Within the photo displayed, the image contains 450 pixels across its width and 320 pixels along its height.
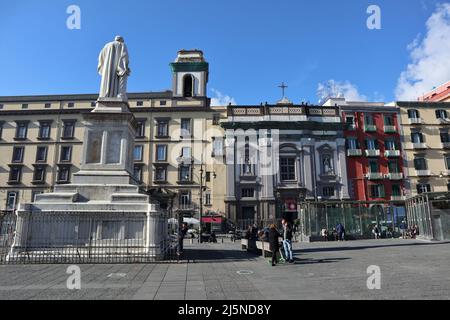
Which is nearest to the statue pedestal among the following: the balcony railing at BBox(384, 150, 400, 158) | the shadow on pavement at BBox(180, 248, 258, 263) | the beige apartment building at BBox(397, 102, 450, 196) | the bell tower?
the shadow on pavement at BBox(180, 248, 258, 263)

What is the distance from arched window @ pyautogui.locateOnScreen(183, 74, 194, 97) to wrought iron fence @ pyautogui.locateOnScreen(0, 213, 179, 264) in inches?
1434

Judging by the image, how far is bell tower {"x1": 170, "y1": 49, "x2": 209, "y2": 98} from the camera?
1842 inches

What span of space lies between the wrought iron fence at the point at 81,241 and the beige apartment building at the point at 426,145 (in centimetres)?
4190

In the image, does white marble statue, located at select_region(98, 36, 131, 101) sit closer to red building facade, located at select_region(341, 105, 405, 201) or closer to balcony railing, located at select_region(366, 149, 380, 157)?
red building facade, located at select_region(341, 105, 405, 201)

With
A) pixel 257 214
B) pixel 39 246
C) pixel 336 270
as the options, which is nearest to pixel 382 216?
pixel 257 214

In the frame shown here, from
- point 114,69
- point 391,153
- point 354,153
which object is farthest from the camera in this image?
point 391,153

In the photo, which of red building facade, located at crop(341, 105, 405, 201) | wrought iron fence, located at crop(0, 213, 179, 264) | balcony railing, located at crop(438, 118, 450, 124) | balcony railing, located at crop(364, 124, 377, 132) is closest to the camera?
wrought iron fence, located at crop(0, 213, 179, 264)

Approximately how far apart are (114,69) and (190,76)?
105ft

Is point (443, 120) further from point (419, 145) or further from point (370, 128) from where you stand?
point (370, 128)

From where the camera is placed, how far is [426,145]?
150 ft

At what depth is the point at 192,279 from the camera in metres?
8.86

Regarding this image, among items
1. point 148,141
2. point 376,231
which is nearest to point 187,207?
point 148,141
